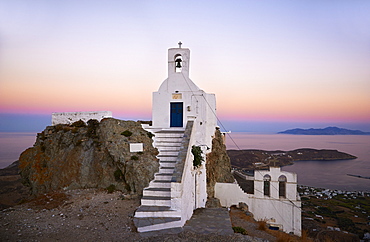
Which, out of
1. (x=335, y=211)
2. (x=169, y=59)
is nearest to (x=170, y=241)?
(x=169, y=59)

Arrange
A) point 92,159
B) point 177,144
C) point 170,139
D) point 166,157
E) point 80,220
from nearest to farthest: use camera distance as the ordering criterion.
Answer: point 80,220 < point 166,157 < point 177,144 < point 170,139 < point 92,159

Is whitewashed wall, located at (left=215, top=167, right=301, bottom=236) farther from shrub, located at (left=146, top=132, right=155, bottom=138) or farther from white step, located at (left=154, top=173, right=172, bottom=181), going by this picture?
white step, located at (left=154, top=173, right=172, bottom=181)

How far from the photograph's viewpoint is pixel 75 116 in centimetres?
1909

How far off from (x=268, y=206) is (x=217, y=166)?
515 centimetres

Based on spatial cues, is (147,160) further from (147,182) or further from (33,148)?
(33,148)

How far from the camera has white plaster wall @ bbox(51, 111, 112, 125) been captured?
18678 millimetres

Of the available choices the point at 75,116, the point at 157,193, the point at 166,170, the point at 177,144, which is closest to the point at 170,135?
the point at 177,144

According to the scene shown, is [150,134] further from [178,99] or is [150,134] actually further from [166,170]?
[178,99]

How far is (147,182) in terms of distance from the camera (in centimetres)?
1075

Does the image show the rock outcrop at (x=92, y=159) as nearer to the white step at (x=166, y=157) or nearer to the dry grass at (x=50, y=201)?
the white step at (x=166, y=157)

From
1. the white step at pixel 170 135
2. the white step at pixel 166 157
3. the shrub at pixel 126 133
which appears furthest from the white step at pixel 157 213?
the shrub at pixel 126 133

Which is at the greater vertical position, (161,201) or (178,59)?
(178,59)

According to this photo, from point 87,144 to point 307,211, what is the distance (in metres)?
34.1

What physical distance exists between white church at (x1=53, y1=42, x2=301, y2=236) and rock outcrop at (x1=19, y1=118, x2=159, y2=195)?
974 mm
